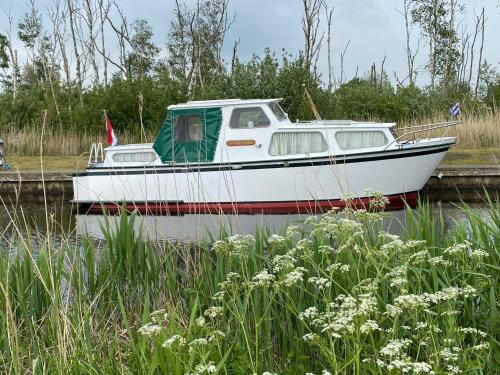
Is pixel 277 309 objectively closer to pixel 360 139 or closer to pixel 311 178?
pixel 311 178

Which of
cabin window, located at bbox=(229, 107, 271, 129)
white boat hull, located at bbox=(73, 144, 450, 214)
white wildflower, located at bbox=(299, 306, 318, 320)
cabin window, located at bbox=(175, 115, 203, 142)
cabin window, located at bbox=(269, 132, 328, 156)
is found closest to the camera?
white wildflower, located at bbox=(299, 306, 318, 320)

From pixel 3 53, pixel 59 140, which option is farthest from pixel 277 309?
pixel 3 53

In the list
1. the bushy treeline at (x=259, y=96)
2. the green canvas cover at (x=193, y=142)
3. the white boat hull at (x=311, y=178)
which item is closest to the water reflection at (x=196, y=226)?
the white boat hull at (x=311, y=178)

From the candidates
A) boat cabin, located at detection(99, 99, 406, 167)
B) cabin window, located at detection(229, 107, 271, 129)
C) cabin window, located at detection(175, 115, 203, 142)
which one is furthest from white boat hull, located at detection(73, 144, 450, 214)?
cabin window, located at detection(229, 107, 271, 129)

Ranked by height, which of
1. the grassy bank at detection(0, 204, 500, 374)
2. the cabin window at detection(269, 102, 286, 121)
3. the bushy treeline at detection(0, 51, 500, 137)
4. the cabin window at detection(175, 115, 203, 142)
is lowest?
the grassy bank at detection(0, 204, 500, 374)

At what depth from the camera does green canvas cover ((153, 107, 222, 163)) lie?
39.7ft

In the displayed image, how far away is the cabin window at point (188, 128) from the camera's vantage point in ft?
40.2

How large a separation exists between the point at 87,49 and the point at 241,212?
2256 cm

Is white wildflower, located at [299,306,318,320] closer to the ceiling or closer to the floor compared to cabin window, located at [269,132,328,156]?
closer to the floor

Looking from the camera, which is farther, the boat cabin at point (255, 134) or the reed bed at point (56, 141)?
the reed bed at point (56, 141)

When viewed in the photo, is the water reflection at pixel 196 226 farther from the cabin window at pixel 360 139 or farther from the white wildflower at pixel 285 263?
the cabin window at pixel 360 139

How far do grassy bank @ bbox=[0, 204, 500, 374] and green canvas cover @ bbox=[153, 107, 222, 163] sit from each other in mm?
7694

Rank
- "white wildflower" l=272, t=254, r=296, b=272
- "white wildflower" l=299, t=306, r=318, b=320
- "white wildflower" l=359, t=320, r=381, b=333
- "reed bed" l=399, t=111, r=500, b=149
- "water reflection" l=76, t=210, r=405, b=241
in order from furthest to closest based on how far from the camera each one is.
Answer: "reed bed" l=399, t=111, r=500, b=149 → "water reflection" l=76, t=210, r=405, b=241 → "white wildflower" l=272, t=254, r=296, b=272 → "white wildflower" l=299, t=306, r=318, b=320 → "white wildflower" l=359, t=320, r=381, b=333

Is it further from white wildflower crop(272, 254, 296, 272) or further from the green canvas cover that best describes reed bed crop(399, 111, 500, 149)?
white wildflower crop(272, 254, 296, 272)
